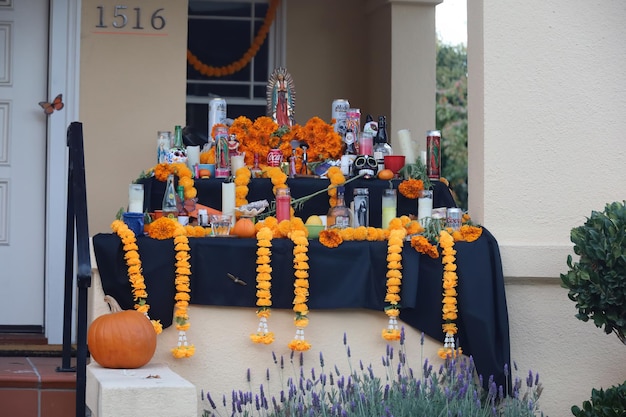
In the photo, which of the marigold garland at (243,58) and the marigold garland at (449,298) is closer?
the marigold garland at (449,298)

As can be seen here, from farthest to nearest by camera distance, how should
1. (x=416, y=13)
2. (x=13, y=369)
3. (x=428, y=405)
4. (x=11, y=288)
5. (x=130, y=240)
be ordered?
(x=416, y=13), (x=11, y=288), (x=13, y=369), (x=130, y=240), (x=428, y=405)

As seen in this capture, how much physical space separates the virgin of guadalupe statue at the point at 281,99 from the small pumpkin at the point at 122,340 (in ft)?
7.43

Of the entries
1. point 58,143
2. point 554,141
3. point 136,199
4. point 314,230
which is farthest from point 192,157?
point 554,141

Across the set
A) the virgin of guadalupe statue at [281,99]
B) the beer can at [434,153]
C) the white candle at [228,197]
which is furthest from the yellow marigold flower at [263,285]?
the virgin of guadalupe statue at [281,99]

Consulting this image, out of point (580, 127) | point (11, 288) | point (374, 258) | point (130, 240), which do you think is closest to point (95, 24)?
point (11, 288)

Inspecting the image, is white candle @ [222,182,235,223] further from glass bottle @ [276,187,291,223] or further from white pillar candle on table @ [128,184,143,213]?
white pillar candle on table @ [128,184,143,213]

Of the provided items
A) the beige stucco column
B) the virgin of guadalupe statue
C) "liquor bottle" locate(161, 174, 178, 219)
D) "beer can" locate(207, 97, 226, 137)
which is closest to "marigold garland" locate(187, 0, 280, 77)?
the beige stucco column

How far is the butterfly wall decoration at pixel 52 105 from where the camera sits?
277 inches

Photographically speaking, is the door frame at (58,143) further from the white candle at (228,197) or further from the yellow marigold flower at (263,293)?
the yellow marigold flower at (263,293)

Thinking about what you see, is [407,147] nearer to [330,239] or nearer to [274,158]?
[274,158]

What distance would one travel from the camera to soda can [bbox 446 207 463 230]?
18.8 ft

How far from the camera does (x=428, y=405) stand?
4547mm

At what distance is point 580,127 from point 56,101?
358 cm

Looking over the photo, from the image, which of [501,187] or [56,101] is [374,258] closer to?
[501,187]
